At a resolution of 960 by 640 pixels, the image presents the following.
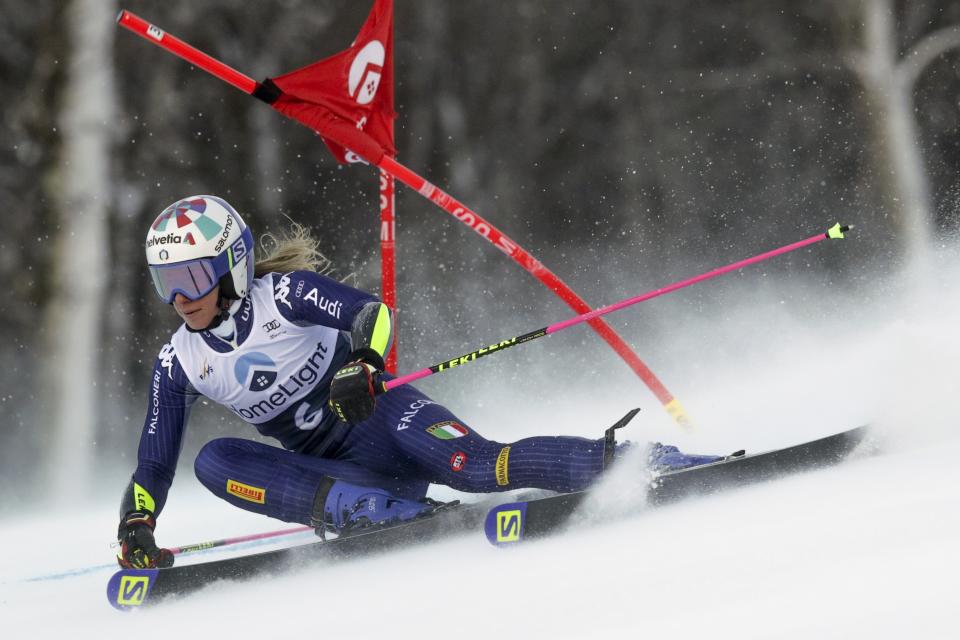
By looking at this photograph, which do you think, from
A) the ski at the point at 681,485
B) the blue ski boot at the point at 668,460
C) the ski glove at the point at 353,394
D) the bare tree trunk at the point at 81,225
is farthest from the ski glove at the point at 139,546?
the bare tree trunk at the point at 81,225

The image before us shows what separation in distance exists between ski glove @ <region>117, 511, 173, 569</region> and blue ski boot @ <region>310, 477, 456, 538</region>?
0.48m

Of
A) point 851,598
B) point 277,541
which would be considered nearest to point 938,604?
point 851,598

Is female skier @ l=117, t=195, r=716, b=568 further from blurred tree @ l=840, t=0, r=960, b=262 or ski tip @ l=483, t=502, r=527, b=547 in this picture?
blurred tree @ l=840, t=0, r=960, b=262

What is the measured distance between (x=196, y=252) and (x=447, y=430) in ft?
3.06

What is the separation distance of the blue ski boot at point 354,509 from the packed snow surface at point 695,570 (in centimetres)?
15

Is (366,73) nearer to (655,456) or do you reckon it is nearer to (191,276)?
(191,276)

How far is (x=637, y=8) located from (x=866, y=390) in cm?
385

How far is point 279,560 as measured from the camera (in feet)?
10.5

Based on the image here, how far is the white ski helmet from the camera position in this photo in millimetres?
3088

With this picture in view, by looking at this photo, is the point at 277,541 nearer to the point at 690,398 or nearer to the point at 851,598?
the point at 851,598

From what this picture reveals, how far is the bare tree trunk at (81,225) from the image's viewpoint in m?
6.41

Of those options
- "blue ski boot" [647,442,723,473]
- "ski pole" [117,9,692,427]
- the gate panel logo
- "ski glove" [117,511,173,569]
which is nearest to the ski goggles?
"ski glove" [117,511,173,569]

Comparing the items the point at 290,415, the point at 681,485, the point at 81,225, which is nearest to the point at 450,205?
the point at 290,415

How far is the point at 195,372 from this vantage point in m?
3.31
